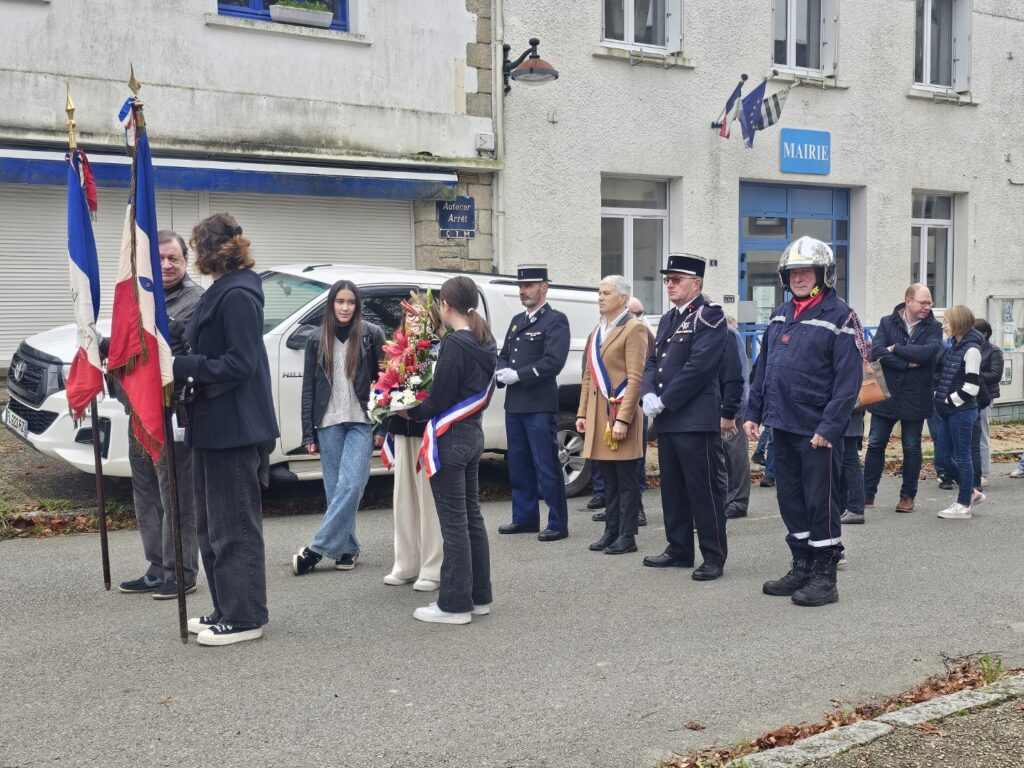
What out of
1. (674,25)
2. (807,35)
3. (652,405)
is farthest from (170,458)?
(807,35)

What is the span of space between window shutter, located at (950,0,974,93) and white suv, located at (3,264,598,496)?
11760 millimetres

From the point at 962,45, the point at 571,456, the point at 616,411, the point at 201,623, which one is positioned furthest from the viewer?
the point at 962,45

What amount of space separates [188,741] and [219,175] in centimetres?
903

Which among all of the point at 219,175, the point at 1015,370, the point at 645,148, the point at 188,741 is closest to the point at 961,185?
the point at 1015,370

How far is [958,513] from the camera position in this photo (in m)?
9.90

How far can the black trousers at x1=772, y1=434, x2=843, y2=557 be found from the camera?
22.3 feet

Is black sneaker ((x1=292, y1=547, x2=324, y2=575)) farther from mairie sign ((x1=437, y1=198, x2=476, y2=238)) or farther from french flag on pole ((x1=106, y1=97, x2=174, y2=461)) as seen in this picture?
mairie sign ((x1=437, y1=198, x2=476, y2=238))

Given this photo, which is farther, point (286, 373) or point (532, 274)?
point (286, 373)

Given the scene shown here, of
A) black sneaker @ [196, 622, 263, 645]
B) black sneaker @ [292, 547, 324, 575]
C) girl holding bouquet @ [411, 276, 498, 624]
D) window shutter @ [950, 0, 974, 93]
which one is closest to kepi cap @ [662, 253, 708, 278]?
girl holding bouquet @ [411, 276, 498, 624]

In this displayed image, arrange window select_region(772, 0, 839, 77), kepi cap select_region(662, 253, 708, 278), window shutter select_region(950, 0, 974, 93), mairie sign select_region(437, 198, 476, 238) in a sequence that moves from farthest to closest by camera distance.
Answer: window shutter select_region(950, 0, 974, 93) → window select_region(772, 0, 839, 77) → mairie sign select_region(437, 198, 476, 238) → kepi cap select_region(662, 253, 708, 278)

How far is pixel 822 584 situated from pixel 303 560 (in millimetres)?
3152

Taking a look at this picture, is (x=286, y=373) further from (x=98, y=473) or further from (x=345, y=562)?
(x=98, y=473)

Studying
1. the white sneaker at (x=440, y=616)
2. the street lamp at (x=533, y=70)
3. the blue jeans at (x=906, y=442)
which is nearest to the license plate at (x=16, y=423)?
the white sneaker at (x=440, y=616)

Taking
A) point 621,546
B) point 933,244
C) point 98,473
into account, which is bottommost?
point 621,546
